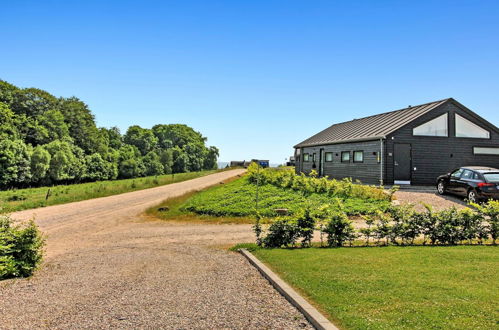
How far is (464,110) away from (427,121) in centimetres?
302

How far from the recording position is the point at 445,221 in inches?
354

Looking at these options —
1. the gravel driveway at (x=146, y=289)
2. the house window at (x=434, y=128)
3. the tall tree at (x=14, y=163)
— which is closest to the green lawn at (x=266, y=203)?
the gravel driveway at (x=146, y=289)

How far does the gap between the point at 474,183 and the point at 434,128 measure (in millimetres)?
8556

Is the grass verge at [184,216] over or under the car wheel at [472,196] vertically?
under

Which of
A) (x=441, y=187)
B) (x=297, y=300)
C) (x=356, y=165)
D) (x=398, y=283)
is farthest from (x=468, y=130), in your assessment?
(x=297, y=300)

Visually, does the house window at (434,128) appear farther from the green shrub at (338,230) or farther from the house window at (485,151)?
the green shrub at (338,230)

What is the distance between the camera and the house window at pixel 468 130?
22922 mm

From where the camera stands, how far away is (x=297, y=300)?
4.93 m

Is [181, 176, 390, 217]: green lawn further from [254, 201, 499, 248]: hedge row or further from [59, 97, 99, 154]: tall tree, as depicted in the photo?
[59, 97, 99, 154]: tall tree

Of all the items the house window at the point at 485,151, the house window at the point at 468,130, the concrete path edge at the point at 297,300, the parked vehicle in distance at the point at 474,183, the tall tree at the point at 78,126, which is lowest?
the concrete path edge at the point at 297,300

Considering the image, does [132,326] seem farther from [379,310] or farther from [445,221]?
[445,221]

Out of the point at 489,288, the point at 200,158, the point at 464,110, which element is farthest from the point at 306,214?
the point at 200,158

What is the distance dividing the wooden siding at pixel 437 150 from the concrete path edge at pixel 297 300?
17.6m

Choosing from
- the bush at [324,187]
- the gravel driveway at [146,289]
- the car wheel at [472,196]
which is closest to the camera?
the gravel driveway at [146,289]
